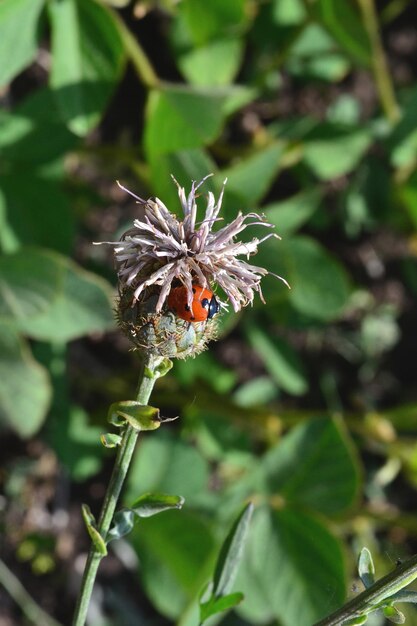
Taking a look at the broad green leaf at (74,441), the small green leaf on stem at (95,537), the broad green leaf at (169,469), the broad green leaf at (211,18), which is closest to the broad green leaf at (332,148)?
the broad green leaf at (211,18)

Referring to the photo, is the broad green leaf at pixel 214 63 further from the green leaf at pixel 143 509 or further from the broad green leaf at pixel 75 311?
the green leaf at pixel 143 509

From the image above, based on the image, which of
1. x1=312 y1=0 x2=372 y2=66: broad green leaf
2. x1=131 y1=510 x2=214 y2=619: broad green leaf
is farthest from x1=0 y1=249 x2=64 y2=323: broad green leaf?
x1=312 y1=0 x2=372 y2=66: broad green leaf

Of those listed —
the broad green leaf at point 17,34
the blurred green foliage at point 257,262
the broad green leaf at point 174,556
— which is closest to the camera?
the broad green leaf at point 17,34

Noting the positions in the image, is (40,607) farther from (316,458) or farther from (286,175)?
(286,175)

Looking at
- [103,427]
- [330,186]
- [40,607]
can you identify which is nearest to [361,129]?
[330,186]

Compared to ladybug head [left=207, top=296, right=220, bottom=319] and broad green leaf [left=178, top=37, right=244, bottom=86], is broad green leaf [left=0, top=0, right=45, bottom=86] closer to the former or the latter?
broad green leaf [left=178, top=37, right=244, bottom=86]

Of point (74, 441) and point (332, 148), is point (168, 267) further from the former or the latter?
point (332, 148)
